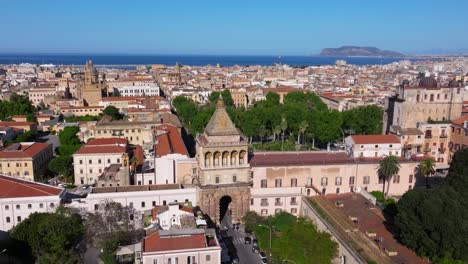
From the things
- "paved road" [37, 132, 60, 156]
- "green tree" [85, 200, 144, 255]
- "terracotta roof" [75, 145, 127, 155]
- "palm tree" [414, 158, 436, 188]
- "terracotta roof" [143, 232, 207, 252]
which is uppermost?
"palm tree" [414, 158, 436, 188]

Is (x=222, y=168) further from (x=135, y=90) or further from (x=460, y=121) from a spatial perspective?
(x=135, y=90)

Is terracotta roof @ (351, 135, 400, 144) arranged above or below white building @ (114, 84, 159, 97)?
above

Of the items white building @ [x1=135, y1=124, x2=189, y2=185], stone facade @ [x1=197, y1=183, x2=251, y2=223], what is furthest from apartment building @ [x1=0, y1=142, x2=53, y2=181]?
stone facade @ [x1=197, y1=183, x2=251, y2=223]

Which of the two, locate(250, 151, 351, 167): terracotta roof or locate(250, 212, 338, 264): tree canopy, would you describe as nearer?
locate(250, 212, 338, 264): tree canopy

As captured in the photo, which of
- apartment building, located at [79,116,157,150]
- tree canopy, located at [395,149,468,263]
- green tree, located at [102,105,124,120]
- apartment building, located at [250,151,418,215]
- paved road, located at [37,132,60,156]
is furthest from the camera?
green tree, located at [102,105,124,120]

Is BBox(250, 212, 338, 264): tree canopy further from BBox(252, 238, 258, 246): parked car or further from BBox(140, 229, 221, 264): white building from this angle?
BBox(140, 229, 221, 264): white building

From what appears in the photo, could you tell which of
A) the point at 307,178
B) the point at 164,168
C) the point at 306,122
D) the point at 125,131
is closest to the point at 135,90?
the point at 125,131

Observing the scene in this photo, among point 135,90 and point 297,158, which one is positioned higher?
point 297,158
